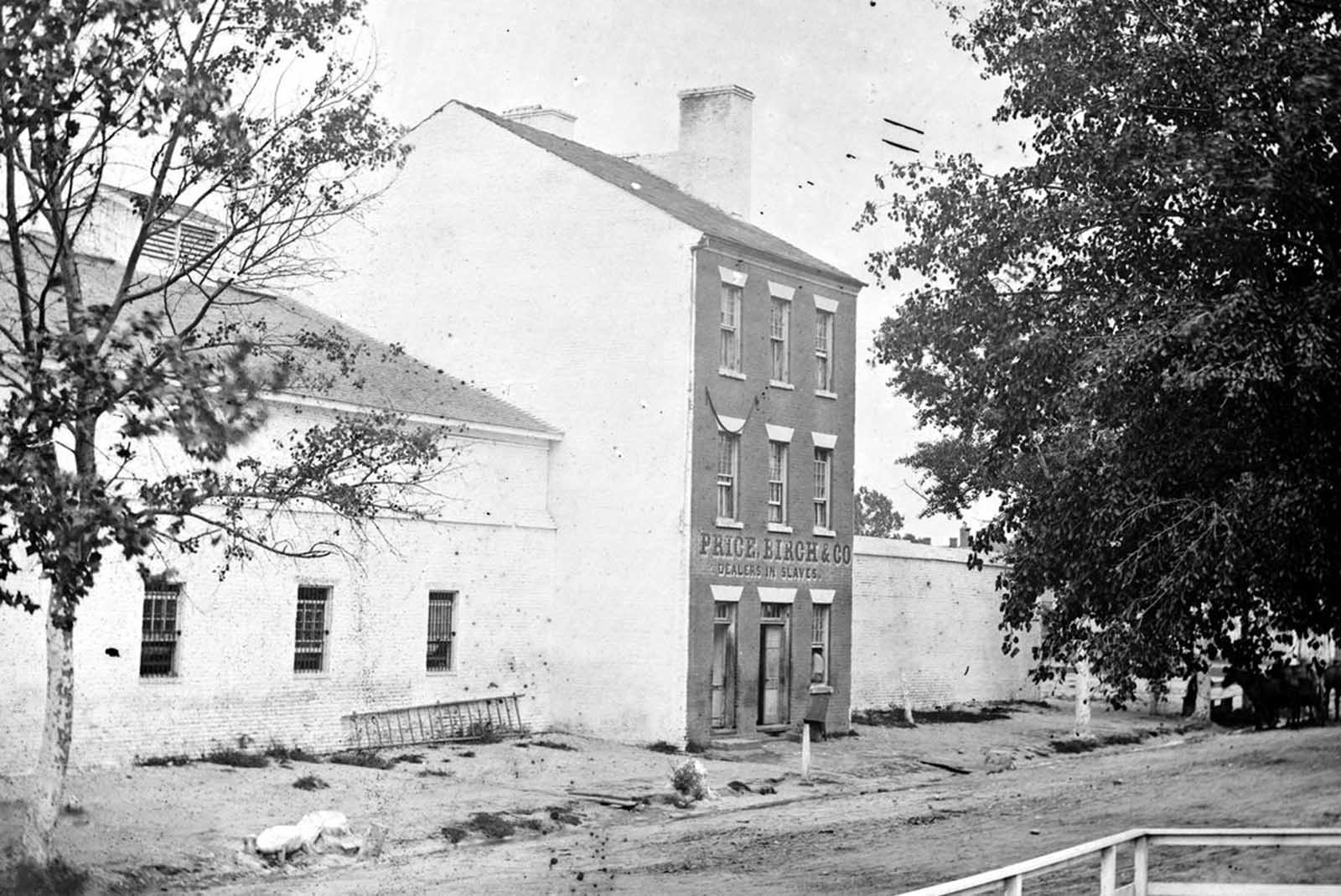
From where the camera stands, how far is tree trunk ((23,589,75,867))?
17234 millimetres

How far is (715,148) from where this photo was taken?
4066 centimetres

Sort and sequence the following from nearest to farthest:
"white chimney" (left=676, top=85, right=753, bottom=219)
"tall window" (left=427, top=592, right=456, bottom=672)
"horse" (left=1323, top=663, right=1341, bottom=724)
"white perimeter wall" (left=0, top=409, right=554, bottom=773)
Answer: "white perimeter wall" (left=0, top=409, right=554, bottom=773)
"tall window" (left=427, top=592, right=456, bottom=672)
"white chimney" (left=676, top=85, right=753, bottom=219)
"horse" (left=1323, top=663, right=1341, bottom=724)

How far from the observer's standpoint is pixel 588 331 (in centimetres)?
3350

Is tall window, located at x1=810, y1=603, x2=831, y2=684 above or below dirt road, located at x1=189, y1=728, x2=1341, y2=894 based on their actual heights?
above

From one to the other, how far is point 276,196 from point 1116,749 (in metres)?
25.2

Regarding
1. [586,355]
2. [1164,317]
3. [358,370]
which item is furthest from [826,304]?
[1164,317]

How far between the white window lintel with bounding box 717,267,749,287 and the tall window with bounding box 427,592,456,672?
848 centimetres

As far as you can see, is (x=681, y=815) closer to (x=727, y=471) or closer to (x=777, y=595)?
(x=727, y=471)

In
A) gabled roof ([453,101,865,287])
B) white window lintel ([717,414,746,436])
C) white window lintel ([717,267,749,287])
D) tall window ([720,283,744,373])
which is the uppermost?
gabled roof ([453,101,865,287])

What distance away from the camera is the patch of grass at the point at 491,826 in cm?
2225

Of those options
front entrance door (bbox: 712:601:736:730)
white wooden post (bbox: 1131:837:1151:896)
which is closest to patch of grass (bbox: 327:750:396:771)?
front entrance door (bbox: 712:601:736:730)

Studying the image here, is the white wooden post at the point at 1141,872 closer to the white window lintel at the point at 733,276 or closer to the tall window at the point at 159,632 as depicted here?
the tall window at the point at 159,632

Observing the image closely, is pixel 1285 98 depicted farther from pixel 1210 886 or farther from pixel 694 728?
pixel 694 728

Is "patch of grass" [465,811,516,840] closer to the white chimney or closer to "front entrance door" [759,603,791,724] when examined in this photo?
"front entrance door" [759,603,791,724]
